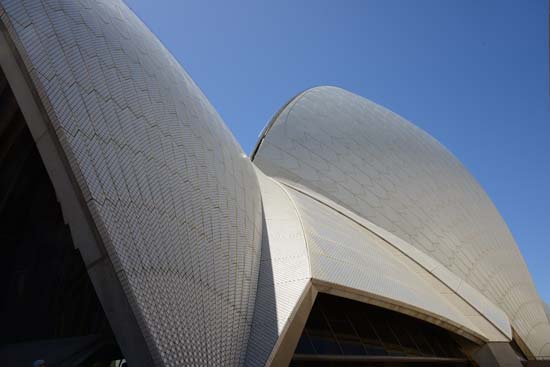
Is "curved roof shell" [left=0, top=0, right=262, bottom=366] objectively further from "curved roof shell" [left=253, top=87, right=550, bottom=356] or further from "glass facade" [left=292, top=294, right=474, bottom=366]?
"curved roof shell" [left=253, top=87, right=550, bottom=356]

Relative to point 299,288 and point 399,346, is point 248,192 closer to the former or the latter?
point 299,288

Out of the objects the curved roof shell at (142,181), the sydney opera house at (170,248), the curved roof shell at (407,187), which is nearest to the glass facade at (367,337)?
the sydney opera house at (170,248)

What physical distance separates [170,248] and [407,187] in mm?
11985

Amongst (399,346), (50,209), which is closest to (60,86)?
(50,209)

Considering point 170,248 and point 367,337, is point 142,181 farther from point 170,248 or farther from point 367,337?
point 367,337

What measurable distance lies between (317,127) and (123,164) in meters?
12.9

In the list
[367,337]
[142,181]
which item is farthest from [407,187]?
[142,181]

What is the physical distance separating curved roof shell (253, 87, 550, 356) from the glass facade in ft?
8.83

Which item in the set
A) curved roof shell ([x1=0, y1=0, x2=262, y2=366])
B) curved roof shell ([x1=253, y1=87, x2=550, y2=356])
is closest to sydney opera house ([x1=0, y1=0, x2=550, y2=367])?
curved roof shell ([x1=0, y1=0, x2=262, y2=366])

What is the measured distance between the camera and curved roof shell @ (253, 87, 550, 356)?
45.4ft

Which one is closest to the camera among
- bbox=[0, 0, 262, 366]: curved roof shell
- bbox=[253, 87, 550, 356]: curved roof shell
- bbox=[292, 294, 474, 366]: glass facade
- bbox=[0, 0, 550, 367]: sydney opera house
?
bbox=[0, 0, 262, 366]: curved roof shell

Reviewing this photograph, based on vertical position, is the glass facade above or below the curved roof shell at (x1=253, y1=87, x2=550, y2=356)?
below

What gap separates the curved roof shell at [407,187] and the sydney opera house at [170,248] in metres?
0.16

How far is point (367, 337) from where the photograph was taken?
8.75 meters
